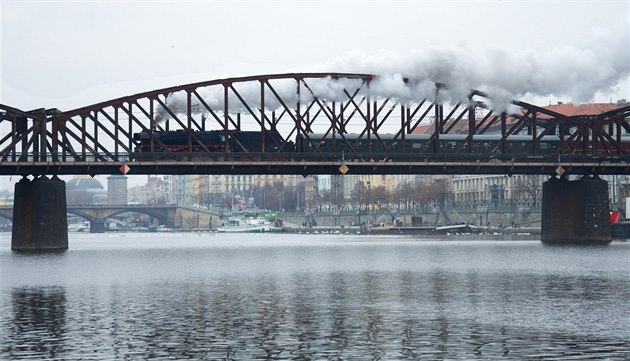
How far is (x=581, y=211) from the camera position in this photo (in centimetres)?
14000

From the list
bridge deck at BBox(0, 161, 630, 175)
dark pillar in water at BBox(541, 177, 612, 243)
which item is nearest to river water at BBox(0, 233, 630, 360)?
bridge deck at BBox(0, 161, 630, 175)

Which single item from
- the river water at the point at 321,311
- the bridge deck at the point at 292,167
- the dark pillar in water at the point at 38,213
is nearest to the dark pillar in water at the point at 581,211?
the bridge deck at the point at 292,167

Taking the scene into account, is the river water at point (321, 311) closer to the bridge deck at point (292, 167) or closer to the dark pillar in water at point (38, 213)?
the dark pillar in water at point (38, 213)

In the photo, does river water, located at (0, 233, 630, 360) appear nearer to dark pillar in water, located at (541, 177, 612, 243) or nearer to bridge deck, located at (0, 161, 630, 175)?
bridge deck, located at (0, 161, 630, 175)

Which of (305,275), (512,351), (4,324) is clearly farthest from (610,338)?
(305,275)

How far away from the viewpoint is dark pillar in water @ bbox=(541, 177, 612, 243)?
13962 centimetres

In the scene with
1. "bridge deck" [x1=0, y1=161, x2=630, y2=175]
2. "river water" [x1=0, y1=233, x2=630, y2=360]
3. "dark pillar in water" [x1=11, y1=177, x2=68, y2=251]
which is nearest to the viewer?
"river water" [x1=0, y1=233, x2=630, y2=360]

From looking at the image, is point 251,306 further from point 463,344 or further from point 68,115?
point 68,115

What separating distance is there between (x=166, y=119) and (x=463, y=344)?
314 ft

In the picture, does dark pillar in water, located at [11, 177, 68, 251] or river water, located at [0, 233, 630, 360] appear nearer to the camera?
river water, located at [0, 233, 630, 360]

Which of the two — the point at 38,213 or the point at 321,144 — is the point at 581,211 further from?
the point at 38,213

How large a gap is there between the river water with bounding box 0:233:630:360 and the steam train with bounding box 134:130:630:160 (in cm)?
3608

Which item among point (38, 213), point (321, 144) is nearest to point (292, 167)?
point (321, 144)

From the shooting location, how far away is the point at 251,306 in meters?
60.7
